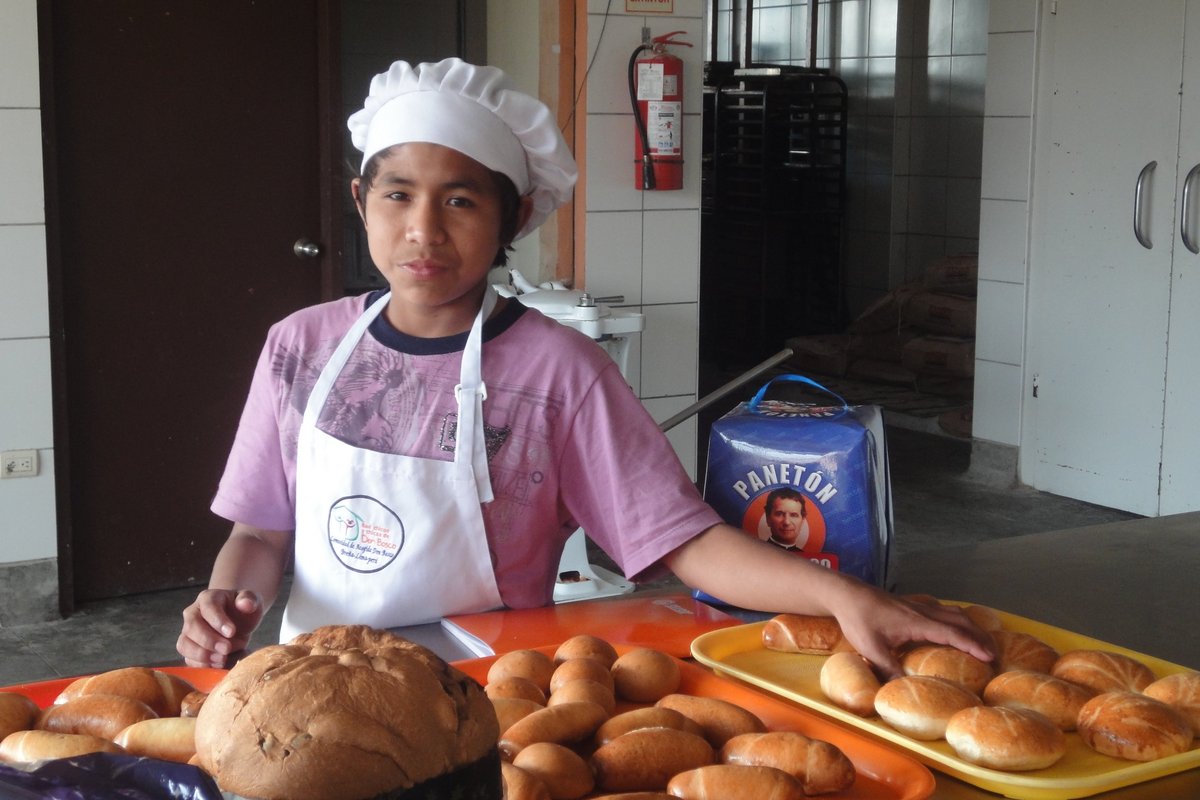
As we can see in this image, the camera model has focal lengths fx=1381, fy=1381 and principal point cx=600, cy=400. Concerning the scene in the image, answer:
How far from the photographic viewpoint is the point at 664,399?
468cm

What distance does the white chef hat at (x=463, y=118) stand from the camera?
5.04ft

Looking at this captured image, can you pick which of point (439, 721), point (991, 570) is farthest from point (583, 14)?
point (439, 721)

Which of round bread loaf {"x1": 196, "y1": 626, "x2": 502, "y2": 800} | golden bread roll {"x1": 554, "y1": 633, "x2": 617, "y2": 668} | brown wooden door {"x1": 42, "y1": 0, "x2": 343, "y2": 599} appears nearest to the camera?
round bread loaf {"x1": 196, "y1": 626, "x2": 502, "y2": 800}

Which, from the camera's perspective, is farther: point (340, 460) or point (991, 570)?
point (991, 570)

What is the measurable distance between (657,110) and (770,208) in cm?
338

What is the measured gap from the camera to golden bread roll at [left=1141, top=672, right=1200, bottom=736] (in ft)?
3.61

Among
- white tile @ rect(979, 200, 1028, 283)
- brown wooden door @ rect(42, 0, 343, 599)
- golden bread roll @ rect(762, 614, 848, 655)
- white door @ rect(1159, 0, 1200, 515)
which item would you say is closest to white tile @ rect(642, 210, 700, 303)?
brown wooden door @ rect(42, 0, 343, 599)

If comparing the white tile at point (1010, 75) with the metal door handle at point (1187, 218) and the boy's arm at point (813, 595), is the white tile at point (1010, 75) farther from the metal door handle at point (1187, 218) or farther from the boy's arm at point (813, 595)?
the boy's arm at point (813, 595)

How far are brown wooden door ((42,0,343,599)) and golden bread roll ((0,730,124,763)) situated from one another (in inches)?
122

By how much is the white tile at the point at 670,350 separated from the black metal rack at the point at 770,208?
105 inches

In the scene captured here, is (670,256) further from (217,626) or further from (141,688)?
(141,688)

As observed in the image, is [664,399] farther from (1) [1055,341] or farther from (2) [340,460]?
(2) [340,460]

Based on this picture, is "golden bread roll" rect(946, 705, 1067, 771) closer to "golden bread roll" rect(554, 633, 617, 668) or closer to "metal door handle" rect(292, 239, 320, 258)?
"golden bread roll" rect(554, 633, 617, 668)

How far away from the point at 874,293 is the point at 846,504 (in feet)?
22.5
